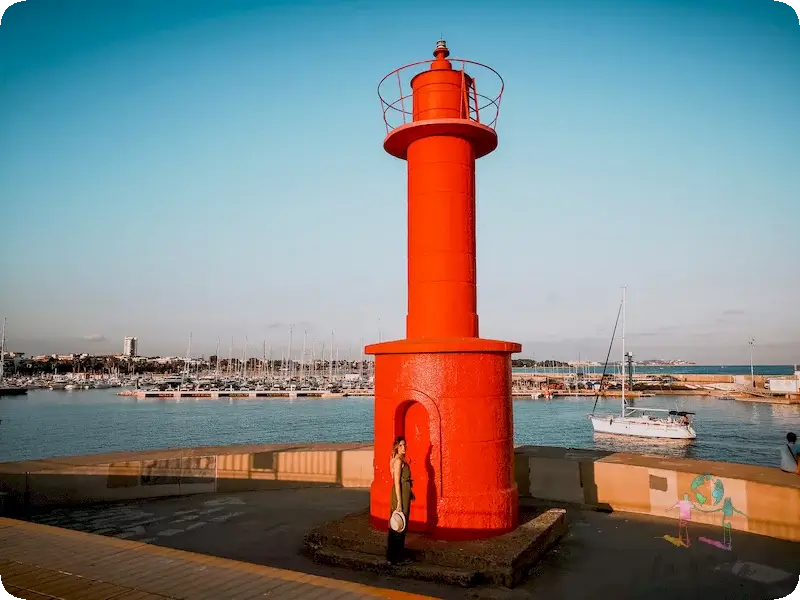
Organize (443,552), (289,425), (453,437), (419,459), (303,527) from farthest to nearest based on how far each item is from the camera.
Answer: (289,425) → (303,527) → (419,459) → (453,437) → (443,552)

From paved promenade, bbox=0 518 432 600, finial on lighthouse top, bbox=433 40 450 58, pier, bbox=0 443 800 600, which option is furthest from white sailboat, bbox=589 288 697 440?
paved promenade, bbox=0 518 432 600

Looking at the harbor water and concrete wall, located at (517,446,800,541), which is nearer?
concrete wall, located at (517,446,800,541)

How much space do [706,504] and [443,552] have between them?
4.59 metres

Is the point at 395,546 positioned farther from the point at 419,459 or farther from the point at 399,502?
the point at 419,459

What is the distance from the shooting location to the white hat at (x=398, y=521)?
669 centimetres

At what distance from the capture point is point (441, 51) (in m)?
8.70

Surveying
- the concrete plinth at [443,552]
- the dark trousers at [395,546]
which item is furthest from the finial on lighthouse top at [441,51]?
the concrete plinth at [443,552]

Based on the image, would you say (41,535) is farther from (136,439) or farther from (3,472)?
(136,439)

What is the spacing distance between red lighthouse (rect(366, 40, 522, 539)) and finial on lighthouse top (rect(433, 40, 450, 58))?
17mm

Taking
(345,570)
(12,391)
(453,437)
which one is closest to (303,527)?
(345,570)

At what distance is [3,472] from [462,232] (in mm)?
8328

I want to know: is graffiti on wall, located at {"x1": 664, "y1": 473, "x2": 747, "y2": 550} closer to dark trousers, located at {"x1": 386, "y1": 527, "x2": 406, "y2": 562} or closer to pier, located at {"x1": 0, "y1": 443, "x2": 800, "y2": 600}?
pier, located at {"x1": 0, "y1": 443, "x2": 800, "y2": 600}

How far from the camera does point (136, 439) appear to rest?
159ft

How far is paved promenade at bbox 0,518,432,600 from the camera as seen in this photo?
14.0 feet
